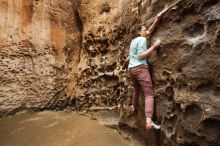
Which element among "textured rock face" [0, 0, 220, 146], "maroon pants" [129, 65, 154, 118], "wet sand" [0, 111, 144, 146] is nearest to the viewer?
"textured rock face" [0, 0, 220, 146]

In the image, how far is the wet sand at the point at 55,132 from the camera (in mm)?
6516

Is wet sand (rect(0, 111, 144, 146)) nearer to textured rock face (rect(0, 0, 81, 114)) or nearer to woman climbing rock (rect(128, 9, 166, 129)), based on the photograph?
textured rock face (rect(0, 0, 81, 114))

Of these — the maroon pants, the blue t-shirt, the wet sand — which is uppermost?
the blue t-shirt

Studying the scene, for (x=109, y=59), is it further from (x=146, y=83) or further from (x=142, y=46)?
(x=146, y=83)

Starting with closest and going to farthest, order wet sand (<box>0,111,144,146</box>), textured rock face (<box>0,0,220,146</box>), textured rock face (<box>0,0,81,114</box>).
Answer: textured rock face (<box>0,0,220,146</box>)
wet sand (<box>0,111,144,146</box>)
textured rock face (<box>0,0,81,114</box>)

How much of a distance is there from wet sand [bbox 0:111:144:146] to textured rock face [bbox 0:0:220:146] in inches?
18.4

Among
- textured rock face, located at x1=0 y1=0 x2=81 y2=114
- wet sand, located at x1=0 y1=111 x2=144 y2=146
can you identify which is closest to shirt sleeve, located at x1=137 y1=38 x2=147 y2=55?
wet sand, located at x1=0 y1=111 x2=144 y2=146

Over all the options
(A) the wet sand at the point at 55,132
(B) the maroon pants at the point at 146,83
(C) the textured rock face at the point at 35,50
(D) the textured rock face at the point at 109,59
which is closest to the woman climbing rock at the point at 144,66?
(B) the maroon pants at the point at 146,83

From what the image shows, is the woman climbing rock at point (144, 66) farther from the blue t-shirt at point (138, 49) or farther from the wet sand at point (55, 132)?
the wet sand at point (55, 132)

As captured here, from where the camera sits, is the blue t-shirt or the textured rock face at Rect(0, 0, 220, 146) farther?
the blue t-shirt

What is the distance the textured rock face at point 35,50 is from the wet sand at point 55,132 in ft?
1.85

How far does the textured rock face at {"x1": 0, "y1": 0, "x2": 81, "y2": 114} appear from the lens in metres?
8.16

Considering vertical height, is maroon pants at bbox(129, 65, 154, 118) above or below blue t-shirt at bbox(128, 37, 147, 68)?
below

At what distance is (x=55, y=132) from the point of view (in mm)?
7016
